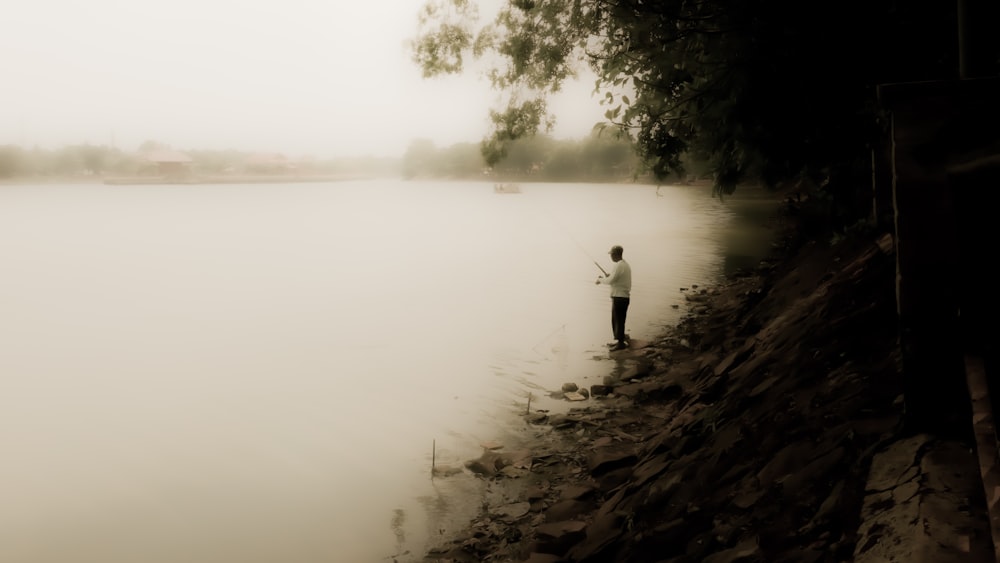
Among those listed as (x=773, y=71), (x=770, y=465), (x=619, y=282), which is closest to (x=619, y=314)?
(x=619, y=282)

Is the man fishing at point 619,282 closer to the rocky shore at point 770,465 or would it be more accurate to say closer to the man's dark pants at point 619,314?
the man's dark pants at point 619,314

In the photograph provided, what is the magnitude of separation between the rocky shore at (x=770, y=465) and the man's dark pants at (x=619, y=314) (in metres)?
3.85

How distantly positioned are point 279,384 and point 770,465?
1469 centimetres

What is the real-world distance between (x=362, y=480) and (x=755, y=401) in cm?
616

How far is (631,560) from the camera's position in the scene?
16.1 feet

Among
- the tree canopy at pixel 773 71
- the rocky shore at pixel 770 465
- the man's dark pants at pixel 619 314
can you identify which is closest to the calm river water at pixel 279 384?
the man's dark pants at pixel 619 314

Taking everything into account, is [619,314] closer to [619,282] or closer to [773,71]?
[619,282]

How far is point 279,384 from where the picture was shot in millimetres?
17078

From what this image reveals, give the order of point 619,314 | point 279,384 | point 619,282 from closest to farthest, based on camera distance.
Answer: point 619,282 → point 619,314 → point 279,384

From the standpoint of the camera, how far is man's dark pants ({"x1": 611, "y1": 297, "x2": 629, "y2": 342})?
1456cm

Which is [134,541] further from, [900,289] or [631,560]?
[900,289]

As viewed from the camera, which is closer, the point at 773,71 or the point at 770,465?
the point at 770,465

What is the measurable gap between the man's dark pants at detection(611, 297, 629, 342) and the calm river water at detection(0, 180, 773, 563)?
0.64 meters

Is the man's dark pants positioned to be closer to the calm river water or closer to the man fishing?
the man fishing
